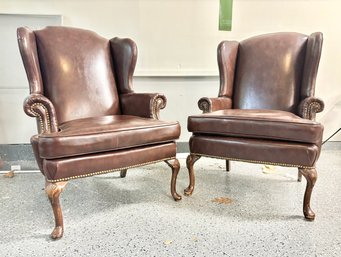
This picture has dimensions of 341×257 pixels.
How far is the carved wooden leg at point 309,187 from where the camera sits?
4.65ft

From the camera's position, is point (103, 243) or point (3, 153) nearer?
point (103, 243)

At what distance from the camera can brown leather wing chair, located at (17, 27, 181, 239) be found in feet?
4.20

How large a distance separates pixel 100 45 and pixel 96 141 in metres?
0.95

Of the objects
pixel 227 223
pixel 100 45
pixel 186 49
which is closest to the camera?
pixel 227 223

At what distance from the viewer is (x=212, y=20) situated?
8.34ft

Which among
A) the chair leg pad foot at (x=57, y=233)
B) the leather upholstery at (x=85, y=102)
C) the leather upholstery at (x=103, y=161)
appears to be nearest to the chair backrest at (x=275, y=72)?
the leather upholstery at (x=85, y=102)

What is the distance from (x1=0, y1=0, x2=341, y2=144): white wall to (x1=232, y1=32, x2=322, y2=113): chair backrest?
491 mm

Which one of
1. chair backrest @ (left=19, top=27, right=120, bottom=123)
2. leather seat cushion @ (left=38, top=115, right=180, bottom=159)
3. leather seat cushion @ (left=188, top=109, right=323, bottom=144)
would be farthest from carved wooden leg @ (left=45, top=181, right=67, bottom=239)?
leather seat cushion @ (left=188, top=109, right=323, bottom=144)

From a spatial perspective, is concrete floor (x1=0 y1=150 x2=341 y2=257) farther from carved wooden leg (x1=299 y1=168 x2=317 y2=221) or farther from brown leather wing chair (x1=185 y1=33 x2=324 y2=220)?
brown leather wing chair (x1=185 y1=33 x2=324 y2=220)

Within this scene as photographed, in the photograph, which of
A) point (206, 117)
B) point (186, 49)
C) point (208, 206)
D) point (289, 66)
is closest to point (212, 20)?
point (186, 49)

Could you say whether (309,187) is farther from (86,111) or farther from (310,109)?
(86,111)

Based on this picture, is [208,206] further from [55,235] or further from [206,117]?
[55,235]

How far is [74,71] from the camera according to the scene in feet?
6.04

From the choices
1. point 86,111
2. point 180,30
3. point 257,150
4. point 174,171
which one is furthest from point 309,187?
point 180,30
